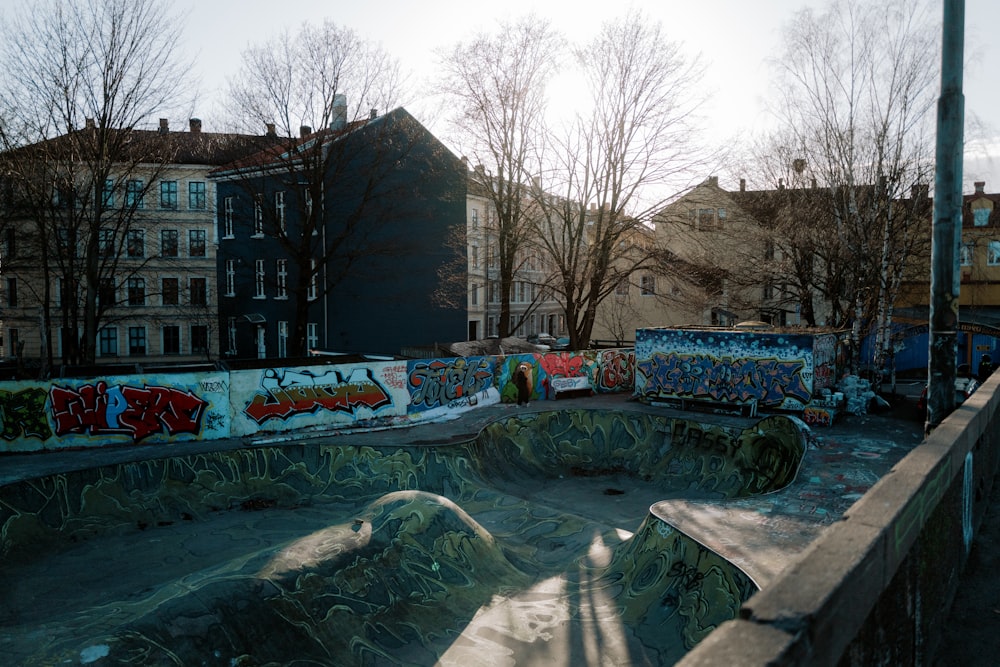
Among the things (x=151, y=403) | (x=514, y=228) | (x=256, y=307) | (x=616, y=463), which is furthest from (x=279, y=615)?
(x=256, y=307)

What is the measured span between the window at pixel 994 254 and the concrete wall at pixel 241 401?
119 ft

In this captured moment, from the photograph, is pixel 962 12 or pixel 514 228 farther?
pixel 514 228

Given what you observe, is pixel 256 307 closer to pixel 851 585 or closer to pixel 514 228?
pixel 514 228

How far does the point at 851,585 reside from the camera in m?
3.11

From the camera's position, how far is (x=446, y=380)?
2120 centimetres

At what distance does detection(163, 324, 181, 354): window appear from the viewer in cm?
4641

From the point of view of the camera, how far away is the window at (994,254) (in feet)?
137

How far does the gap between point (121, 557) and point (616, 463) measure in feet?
42.5

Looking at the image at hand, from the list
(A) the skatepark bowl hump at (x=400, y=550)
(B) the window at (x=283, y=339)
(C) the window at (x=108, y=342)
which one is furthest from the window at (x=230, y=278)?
(A) the skatepark bowl hump at (x=400, y=550)

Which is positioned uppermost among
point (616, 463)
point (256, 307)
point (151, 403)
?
point (256, 307)

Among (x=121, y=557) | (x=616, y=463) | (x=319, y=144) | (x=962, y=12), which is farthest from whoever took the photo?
(x=319, y=144)

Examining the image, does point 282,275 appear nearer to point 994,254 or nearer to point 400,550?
point 400,550

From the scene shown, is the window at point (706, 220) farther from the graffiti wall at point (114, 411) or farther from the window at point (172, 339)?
the window at point (172, 339)

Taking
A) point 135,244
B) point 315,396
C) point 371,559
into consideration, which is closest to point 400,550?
point 371,559
